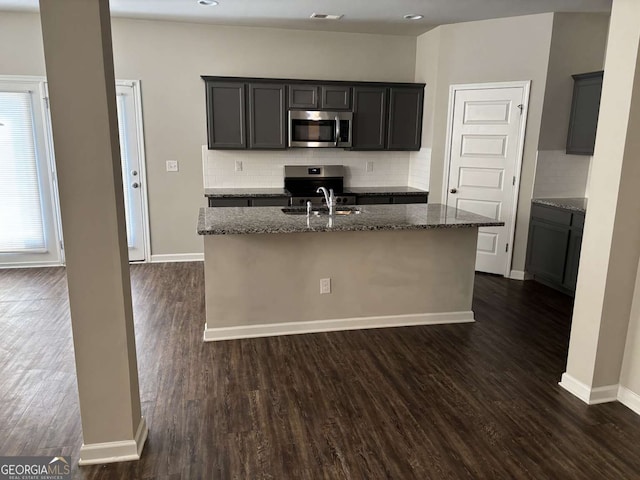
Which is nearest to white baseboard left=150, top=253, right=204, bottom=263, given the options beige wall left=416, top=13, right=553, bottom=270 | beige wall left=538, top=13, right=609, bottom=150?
beige wall left=416, top=13, right=553, bottom=270

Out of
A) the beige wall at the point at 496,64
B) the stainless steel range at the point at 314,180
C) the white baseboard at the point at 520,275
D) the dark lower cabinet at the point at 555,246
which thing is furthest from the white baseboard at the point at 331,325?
the stainless steel range at the point at 314,180

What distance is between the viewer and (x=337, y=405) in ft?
9.06

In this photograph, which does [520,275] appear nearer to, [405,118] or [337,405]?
[405,118]

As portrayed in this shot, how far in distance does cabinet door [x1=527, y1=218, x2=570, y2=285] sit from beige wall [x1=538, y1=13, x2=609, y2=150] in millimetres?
885

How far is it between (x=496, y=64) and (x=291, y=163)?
260 centimetres

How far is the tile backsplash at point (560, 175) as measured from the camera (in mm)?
5020

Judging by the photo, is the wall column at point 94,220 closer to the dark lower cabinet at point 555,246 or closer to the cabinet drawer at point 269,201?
the cabinet drawer at point 269,201

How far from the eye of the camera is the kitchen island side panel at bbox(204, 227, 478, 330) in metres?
3.56

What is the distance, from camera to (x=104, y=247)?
80.9 inches

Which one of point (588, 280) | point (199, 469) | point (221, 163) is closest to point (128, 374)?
point (199, 469)

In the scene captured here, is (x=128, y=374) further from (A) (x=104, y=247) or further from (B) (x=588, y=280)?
(B) (x=588, y=280)

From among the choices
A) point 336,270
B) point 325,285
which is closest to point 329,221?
point 336,270

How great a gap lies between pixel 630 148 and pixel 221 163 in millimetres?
4316

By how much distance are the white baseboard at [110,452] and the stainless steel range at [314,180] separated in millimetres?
3718
